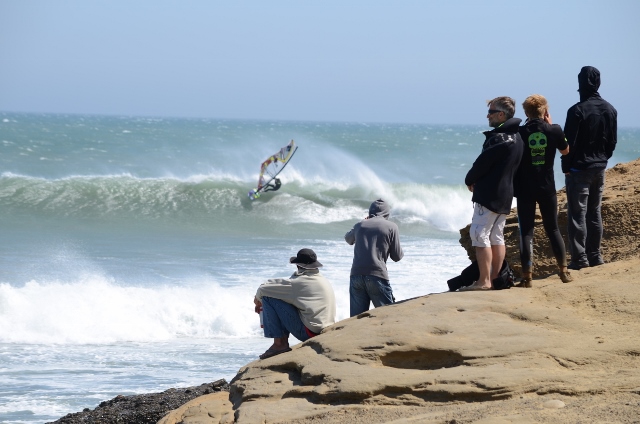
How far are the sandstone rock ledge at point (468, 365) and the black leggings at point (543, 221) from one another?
218 mm

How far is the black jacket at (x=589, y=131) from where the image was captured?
641 cm

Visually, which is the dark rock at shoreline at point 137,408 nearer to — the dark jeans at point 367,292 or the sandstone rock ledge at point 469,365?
the sandstone rock ledge at point 469,365

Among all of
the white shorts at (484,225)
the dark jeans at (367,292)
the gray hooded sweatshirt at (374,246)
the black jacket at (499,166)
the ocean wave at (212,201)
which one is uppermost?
the black jacket at (499,166)

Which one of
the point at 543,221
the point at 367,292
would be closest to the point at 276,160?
the point at 367,292

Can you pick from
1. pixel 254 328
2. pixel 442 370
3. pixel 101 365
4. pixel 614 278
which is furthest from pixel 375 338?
pixel 254 328

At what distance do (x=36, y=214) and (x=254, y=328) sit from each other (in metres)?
13.9

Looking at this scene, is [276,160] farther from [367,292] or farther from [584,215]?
[584,215]

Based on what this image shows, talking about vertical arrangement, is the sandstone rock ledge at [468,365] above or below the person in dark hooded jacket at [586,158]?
below

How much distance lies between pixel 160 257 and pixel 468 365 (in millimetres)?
13049

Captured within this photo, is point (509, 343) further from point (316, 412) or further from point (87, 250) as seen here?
point (87, 250)

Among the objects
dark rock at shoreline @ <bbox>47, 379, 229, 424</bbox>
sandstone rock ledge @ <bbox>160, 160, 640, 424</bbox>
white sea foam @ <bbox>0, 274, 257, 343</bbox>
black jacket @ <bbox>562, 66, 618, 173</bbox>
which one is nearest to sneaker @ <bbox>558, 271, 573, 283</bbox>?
sandstone rock ledge @ <bbox>160, 160, 640, 424</bbox>

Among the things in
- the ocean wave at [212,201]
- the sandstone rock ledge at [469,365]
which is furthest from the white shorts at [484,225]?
the ocean wave at [212,201]

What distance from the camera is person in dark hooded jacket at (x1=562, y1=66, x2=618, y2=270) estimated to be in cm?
643

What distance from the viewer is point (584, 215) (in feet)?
21.4
